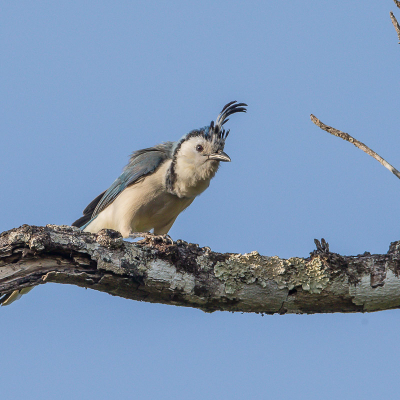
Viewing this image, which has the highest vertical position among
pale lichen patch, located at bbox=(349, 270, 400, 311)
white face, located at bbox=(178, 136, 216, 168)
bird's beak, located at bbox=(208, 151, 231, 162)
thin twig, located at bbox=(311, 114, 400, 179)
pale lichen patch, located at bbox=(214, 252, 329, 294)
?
white face, located at bbox=(178, 136, 216, 168)

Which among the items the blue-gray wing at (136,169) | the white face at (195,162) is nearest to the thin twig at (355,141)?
the white face at (195,162)

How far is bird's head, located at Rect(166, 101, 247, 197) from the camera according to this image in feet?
25.1

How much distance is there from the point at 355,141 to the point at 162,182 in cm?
390

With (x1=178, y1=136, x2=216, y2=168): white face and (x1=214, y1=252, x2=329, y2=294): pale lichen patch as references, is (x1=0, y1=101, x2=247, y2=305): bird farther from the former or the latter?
(x1=214, y1=252, x2=329, y2=294): pale lichen patch

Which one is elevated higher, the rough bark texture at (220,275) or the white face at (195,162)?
the white face at (195,162)

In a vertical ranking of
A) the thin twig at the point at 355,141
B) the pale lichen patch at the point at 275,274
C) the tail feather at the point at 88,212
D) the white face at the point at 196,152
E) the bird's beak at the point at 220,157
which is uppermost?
the white face at the point at 196,152

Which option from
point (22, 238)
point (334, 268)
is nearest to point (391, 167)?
point (334, 268)

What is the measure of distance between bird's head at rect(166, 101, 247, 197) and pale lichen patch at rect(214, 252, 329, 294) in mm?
3178

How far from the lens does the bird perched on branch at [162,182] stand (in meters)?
7.58

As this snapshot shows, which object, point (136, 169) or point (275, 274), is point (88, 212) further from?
point (275, 274)

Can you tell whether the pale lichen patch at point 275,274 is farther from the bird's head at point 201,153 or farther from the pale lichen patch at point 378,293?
the bird's head at point 201,153

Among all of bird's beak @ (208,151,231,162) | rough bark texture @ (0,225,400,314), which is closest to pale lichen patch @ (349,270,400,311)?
rough bark texture @ (0,225,400,314)

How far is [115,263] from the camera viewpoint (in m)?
4.29

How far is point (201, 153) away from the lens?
7785 millimetres
